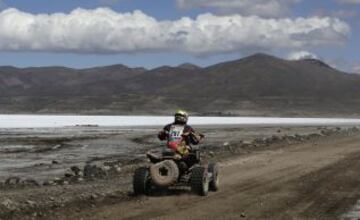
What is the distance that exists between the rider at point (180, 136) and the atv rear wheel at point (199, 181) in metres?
0.45

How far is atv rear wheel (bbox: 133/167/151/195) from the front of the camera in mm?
15203

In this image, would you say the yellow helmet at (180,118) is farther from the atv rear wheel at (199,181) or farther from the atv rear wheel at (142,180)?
the atv rear wheel at (142,180)

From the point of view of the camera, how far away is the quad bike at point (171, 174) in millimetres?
14922

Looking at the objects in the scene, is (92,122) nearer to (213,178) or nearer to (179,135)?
(213,178)

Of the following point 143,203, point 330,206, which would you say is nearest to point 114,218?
point 143,203

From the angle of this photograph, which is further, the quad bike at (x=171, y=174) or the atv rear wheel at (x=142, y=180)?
the atv rear wheel at (x=142, y=180)

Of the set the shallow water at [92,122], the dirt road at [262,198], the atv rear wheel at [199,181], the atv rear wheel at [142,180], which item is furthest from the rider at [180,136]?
the shallow water at [92,122]

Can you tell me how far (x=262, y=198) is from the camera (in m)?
15.2

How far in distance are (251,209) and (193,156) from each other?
87.6 inches

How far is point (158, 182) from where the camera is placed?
14938 millimetres

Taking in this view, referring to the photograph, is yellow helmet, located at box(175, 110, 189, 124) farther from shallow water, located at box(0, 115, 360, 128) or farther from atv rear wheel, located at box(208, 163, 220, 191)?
shallow water, located at box(0, 115, 360, 128)

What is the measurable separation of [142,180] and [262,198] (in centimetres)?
236

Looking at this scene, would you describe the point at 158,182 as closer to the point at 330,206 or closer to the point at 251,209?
the point at 251,209

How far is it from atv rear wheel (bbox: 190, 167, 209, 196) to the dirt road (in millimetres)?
154
